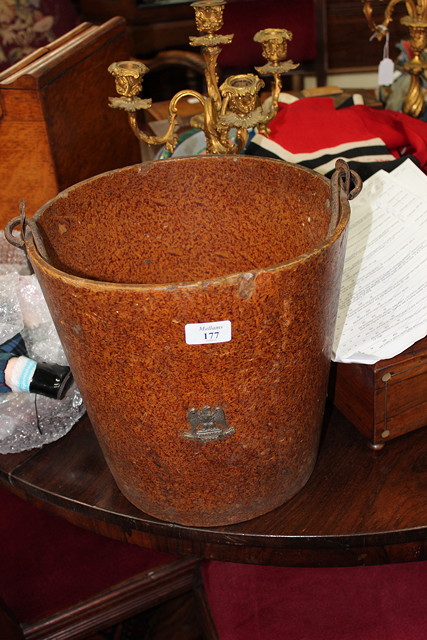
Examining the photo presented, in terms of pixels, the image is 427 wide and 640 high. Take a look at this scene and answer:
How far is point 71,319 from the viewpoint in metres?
0.63

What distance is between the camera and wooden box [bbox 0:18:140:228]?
1220mm

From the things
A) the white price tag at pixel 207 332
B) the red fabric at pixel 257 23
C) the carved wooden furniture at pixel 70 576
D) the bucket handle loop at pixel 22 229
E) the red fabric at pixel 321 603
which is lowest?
the carved wooden furniture at pixel 70 576

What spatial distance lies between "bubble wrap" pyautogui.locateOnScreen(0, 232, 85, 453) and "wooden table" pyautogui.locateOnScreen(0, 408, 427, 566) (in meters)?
0.02

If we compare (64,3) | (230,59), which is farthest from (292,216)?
(64,3)

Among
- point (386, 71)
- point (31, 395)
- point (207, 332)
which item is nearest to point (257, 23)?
point (386, 71)

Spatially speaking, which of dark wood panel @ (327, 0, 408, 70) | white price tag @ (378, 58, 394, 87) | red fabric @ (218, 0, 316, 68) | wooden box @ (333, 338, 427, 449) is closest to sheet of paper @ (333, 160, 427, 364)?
wooden box @ (333, 338, 427, 449)

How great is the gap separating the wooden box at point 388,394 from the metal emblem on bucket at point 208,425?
0.22 metres

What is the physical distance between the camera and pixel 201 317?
58cm

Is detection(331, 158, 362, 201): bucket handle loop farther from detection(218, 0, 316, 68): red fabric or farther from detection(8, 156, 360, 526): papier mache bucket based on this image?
detection(218, 0, 316, 68): red fabric

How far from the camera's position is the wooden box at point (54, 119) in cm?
122

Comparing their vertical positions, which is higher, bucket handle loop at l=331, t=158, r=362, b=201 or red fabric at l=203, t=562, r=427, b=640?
bucket handle loop at l=331, t=158, r=362, b=201

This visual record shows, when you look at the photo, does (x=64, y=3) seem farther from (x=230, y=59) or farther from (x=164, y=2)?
(x=230, y=59)

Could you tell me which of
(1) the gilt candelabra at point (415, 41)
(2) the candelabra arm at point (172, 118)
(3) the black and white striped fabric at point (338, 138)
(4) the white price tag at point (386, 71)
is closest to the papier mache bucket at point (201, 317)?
(2) the candelabra arm at point (172, 118)

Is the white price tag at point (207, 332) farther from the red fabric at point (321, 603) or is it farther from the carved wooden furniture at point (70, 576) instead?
the carved wooden furniture at point (70, 576)
